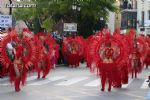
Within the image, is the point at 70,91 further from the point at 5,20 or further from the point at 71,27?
the point at 71,27

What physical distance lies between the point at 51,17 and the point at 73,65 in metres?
16.4

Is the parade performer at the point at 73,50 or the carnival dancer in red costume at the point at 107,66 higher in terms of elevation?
the carnival dancer in red costume at the point at 107,66

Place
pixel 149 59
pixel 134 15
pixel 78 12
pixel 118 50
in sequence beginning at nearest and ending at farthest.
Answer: pixel 118 50
pixel 149 59
pixel 78 12
pixel 134 15

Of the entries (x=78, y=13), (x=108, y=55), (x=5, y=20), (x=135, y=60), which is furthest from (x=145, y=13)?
(x=108, y=55)

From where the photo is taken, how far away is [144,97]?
51.4ft

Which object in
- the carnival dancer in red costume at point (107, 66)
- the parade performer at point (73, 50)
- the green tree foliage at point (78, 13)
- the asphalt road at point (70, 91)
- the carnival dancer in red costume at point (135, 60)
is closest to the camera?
the asphalt road at point (70, 91)

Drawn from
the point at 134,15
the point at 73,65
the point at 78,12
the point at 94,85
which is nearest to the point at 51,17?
the point at 78,12

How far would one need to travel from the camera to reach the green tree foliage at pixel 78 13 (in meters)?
46.1

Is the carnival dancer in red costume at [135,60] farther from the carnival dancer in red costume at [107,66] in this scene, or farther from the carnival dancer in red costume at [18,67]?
the carnival dancer in red costume at [18,67]

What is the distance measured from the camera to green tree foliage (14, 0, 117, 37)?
46.1m

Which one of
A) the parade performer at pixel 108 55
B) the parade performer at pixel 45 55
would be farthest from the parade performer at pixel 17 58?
the parade performer at pixel 45 55

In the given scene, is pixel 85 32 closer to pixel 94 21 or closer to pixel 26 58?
pixel 94 21

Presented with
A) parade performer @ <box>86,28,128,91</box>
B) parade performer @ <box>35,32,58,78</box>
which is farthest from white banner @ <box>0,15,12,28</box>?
parade performer @ <box>86,28,128,91</box>

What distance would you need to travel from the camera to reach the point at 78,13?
4716cm
